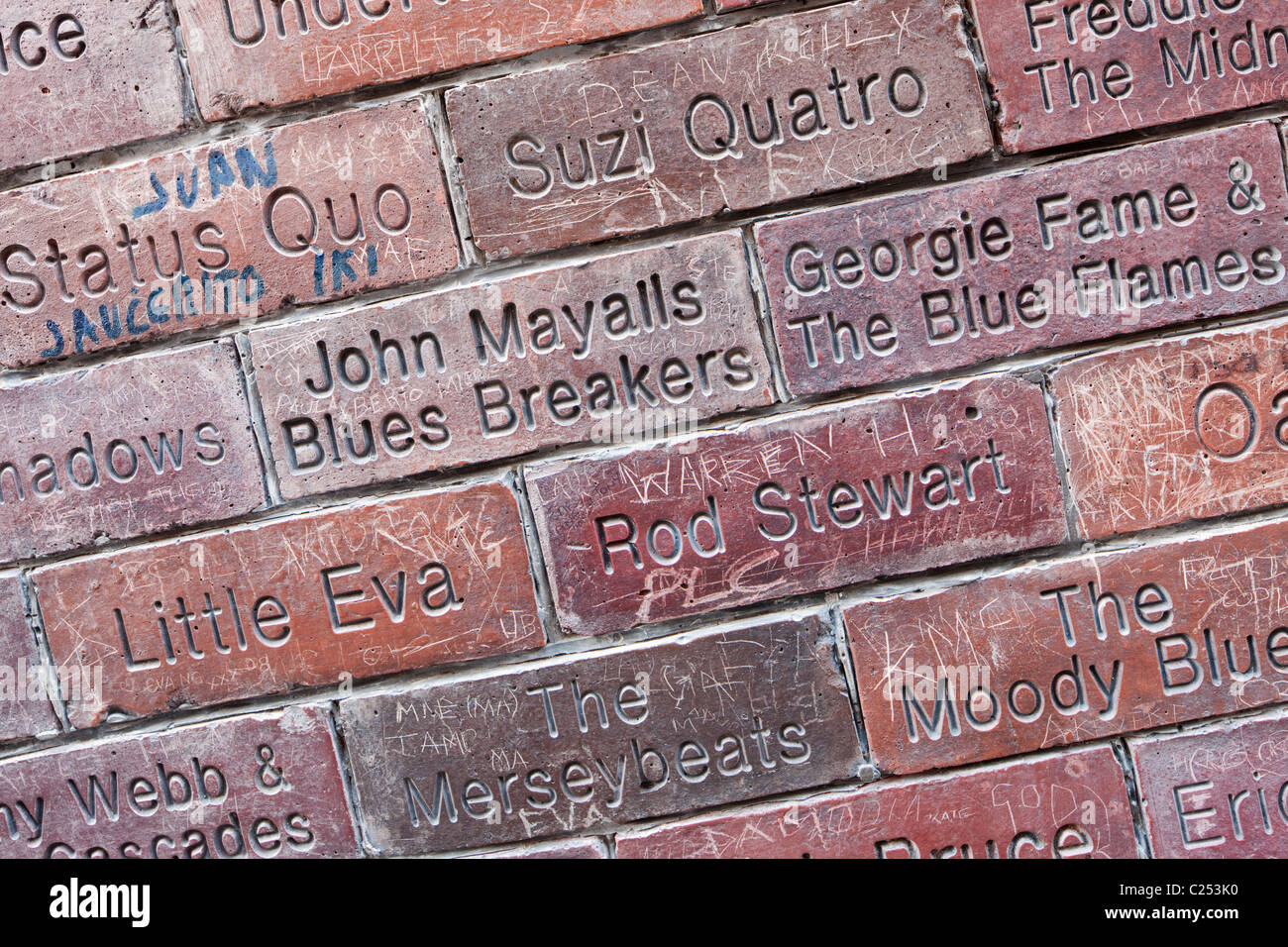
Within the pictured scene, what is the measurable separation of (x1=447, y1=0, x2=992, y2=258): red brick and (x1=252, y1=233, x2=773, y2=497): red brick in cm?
12

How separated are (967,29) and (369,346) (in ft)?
5.36

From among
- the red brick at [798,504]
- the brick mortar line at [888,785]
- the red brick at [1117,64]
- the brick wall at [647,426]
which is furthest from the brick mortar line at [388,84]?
the brick mortar line at [888,785]

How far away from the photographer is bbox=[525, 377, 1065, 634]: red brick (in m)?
2.04

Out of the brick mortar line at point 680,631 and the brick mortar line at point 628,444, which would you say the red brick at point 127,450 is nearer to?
the brick mortar line at point 628,444

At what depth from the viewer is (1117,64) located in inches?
78.7

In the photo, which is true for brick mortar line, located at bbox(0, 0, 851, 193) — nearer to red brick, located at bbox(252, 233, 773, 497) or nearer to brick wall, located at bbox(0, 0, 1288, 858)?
brick wall, located at bbox(0, 0, 1288, 858)

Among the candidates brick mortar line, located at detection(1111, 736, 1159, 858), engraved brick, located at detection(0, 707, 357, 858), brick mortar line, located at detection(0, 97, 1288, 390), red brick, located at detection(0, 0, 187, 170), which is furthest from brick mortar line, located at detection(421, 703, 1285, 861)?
red brick, located at detection(0, 0, 187, 170)

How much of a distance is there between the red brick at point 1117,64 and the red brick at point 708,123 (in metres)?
0.10

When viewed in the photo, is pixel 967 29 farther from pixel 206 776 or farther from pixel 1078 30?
pixel 206 776

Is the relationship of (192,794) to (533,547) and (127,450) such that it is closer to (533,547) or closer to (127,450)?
(127,450)

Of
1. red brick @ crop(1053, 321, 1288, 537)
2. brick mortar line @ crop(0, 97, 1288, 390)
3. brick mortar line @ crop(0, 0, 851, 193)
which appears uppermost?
brick mortar line @ crop(0, 0, 851, 193)

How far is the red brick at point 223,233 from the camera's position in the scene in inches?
80.9

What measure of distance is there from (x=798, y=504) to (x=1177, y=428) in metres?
0.94

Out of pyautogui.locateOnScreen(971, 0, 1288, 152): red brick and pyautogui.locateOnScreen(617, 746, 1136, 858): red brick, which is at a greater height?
pyautogui.locateOnScreen(971, 0, 1288, 152): red brick
